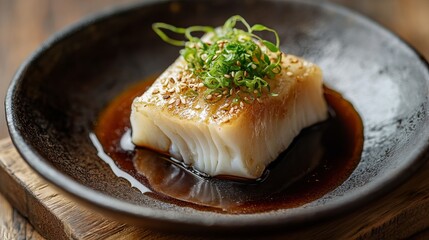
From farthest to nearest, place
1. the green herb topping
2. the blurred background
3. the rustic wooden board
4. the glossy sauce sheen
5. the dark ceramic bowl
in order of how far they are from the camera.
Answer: the blurred background, the green herb topping, the glossy sauce sheen, the rustic wooden board, the dark ceramic bowl

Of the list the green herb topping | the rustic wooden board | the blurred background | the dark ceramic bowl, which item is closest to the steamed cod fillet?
the green herb topping

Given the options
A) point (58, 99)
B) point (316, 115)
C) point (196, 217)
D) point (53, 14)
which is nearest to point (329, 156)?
point (316, 115)

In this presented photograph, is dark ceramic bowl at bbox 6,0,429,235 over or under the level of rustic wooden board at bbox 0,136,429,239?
over

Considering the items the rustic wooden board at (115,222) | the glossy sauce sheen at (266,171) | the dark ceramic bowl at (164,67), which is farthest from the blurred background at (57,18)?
the rustic wooden board at (115,222)

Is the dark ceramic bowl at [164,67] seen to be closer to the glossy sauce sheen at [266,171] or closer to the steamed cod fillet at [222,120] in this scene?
the glossy sauce sheen at [266,171]

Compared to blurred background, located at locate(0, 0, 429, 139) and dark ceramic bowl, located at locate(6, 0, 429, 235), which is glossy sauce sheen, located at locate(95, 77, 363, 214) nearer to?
dark ceramic bowl, located at locate(6, 0, 429, 235)
